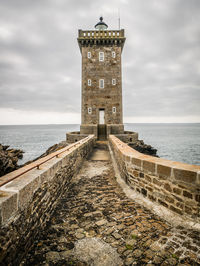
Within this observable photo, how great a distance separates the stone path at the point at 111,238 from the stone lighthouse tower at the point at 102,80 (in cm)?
1542

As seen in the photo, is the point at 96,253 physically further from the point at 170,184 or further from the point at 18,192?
the point at 170,184

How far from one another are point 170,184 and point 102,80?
57.8 feet

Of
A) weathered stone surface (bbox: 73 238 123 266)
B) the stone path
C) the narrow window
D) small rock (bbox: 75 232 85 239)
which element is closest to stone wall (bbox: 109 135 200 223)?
the stone path

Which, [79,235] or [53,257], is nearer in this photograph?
[53,257]

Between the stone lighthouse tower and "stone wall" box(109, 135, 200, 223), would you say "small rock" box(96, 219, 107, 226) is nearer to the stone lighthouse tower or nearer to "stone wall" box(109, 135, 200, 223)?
"stone wall" box(109, 135, 200, 223)

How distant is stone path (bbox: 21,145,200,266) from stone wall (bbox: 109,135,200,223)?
1.21 ft

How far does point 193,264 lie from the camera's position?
6.52ft

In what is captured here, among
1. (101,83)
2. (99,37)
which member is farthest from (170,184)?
(99,37)

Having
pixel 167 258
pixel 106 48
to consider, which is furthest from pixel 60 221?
pixel 106 48

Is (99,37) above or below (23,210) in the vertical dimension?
above

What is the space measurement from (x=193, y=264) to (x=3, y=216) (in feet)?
8.19

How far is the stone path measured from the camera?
212cm

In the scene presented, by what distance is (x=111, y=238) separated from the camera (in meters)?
2.54

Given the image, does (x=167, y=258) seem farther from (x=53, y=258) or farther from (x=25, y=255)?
(x=25, y=255)
